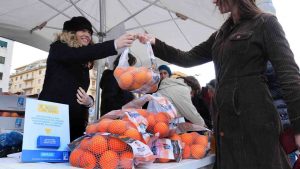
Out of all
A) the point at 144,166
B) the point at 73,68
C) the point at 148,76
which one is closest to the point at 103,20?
the point at 73,68

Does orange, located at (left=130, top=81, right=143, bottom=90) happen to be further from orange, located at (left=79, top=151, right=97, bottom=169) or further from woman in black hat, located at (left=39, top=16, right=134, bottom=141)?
orange, located at (left=79, top=151, right=97, bottom=169)

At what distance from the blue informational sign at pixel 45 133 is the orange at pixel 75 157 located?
0.09 meters

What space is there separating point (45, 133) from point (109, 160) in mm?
261

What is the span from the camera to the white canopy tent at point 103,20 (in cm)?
353

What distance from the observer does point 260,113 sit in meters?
1.00

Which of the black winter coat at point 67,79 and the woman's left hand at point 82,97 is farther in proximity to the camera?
the woman's left hand at point 82,97

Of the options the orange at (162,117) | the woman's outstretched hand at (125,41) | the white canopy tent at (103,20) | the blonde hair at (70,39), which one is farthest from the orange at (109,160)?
the white canopy tent at (103,20)

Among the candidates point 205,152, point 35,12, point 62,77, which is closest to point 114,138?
point 205,152

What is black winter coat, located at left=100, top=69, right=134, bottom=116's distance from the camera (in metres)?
2.50

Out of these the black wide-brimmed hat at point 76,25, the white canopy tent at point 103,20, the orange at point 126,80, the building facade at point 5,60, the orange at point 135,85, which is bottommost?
the orange at point 135,85

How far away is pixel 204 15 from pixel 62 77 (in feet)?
6.15

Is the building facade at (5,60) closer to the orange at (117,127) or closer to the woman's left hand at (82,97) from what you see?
the woman's left hand at (82,97)

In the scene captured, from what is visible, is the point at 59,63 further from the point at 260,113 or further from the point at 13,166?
the point at 260,113

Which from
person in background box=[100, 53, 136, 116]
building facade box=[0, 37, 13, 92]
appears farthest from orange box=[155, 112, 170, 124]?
building facade box=[0, 37, 13, 92]
